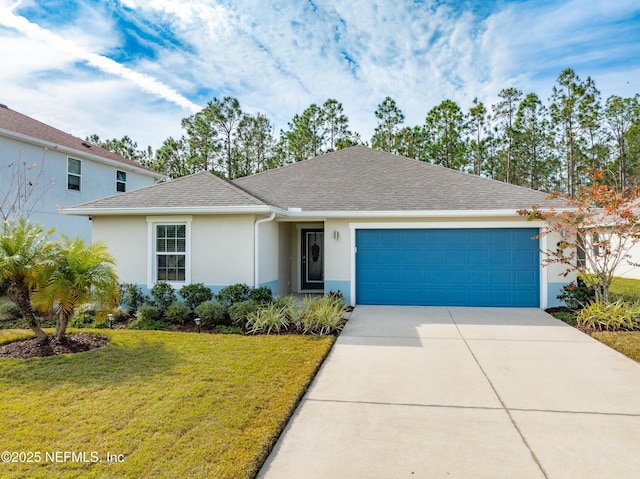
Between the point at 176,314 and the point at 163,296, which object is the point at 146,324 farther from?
the point at 163,296

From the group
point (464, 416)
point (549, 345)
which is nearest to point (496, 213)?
point (549, 345)

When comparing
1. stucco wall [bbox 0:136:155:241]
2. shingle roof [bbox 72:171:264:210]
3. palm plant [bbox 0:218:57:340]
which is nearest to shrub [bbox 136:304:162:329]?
palm plant [bbox 0:218:57:340]

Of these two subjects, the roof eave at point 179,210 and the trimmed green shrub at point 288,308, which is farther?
the roof eave at point 179,210

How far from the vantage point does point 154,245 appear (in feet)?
31.7

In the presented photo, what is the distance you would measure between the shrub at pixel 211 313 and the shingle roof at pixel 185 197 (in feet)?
7.88

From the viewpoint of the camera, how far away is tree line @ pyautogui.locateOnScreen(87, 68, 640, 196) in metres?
27.0

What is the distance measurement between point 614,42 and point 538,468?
1535cm

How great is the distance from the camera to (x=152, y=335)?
7270mm

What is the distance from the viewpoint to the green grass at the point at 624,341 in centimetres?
603

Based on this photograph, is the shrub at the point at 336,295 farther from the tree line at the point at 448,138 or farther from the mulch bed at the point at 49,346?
the tree line at the point at 448,138

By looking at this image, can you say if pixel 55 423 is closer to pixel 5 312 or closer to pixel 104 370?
pixel 104 370

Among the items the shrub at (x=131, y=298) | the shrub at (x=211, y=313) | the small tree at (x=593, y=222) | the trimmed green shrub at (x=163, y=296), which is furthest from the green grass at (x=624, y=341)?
the shrub at (x=131, y=298)

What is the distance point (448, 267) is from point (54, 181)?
1514 centimetres

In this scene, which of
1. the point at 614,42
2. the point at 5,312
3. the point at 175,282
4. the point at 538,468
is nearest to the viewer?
the point at 538,468
